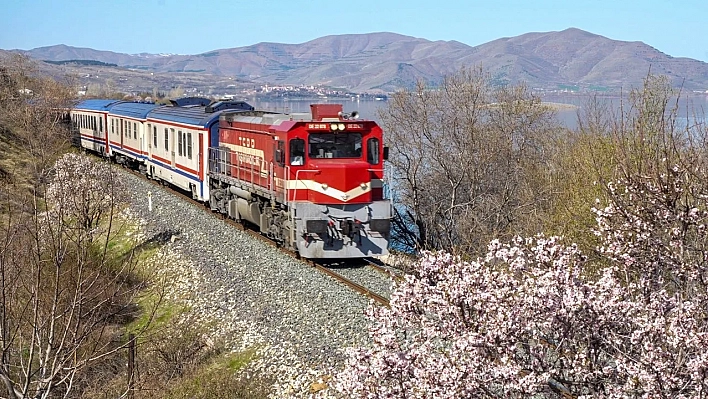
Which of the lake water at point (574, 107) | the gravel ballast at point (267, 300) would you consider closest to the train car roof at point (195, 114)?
the lake water at point (574, 107)

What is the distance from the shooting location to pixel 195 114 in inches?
1025

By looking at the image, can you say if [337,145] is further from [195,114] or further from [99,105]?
[99,105]

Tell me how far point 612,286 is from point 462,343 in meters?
1.34

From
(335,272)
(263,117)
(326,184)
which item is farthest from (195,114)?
(335,272)

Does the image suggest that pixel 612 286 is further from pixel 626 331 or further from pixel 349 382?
pixel 349 382

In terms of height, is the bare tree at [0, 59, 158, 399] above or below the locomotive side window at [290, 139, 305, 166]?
below

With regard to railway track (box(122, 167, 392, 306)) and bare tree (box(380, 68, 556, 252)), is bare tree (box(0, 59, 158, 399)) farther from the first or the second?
bare tree (box(380, 68, 556, 252))

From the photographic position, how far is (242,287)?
1503cm

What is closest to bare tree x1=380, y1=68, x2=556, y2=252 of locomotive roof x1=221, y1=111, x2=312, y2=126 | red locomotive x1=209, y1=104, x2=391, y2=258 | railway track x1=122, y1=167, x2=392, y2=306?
locomotive roof x1=221, y1=111, x2=312, y2=126

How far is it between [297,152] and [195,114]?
10.4 m

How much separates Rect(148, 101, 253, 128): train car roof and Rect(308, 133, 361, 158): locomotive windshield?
7.35 meters

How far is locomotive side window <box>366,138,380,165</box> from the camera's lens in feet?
56.5

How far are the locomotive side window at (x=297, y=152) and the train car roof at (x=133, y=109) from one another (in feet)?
56.0

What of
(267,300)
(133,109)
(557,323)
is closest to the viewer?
(557,323)
